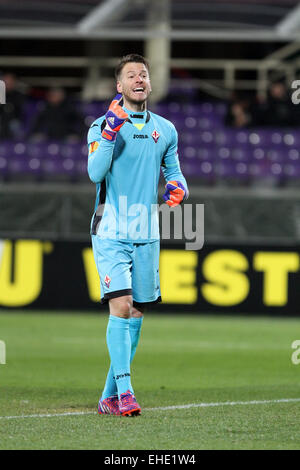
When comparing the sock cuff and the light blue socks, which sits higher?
the sock cuff

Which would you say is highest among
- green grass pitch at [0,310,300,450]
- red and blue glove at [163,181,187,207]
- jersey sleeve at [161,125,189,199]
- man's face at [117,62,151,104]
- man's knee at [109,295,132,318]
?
man's face at [117,62,151,104]

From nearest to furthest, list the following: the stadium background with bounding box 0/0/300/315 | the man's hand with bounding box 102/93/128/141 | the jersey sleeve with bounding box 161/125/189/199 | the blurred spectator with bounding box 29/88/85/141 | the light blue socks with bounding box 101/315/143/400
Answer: the man's hand with bounding box 102/93/128/141 → the light blue socks with bounding box 101/315/143/400 → the jersey sleeve with bounding box 161/125/189/199 → the stadium background with bounding box 0/0/300/315 → the blurred spectator with bounding box 29/88/85/141

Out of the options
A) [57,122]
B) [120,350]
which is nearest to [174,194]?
[120,350]

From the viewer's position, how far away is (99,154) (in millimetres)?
5637

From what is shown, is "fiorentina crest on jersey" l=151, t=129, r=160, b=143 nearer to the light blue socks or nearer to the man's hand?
the man's hand

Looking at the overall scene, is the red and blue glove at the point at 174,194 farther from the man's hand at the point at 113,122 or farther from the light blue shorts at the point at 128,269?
the man's hand at the point at 113,122

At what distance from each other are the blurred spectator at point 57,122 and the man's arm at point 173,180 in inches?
394

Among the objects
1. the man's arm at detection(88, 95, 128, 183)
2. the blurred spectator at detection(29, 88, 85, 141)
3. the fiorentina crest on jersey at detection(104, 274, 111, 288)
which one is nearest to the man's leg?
the fiorentina crest on jersey at detection(104, 274, 111, 288)

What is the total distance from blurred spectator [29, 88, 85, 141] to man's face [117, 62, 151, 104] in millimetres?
10247

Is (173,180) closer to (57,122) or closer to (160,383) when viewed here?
(160,383)

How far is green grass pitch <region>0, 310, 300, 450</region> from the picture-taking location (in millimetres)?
5023

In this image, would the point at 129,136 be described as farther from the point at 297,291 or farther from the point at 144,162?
the point at 297,291
